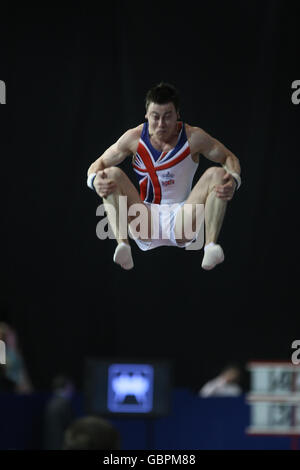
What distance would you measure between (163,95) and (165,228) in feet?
2.18

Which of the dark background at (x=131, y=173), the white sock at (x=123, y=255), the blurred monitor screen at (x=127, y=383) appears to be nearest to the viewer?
the white sock at (x=123, y=255)

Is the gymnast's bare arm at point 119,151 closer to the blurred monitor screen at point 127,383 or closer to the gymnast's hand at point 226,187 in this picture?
the gymnast's hand at point 226,187

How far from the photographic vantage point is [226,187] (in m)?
3.69

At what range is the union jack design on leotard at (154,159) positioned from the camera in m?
3.58

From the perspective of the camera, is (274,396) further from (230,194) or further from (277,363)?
(230,194)

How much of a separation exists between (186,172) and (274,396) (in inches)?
259

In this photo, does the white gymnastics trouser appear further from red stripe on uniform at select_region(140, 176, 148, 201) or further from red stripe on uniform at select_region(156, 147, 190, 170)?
red stripe on uniform at select_region(156, 147, 190, 170)

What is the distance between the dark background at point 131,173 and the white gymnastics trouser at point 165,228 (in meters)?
0.37

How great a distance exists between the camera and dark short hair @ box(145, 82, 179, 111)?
3465 mm

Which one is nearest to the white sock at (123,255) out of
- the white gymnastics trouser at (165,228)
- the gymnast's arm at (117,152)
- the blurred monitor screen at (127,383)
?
the white gymnastics trouser at (165,228)

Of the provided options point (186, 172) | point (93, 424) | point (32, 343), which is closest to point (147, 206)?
point (186, 172)

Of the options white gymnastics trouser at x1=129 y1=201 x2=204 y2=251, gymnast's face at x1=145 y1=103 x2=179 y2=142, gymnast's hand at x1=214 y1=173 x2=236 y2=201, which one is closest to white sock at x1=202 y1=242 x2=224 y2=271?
white gymnastics trouser at x1=129 y1=201 x2=204 y2=251

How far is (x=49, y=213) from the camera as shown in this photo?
8.59m

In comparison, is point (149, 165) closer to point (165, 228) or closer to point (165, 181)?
point (165, 181)
